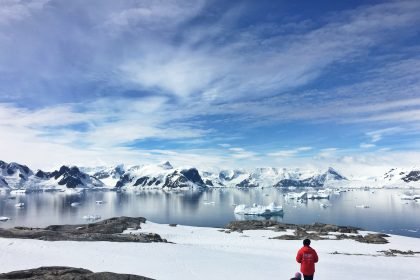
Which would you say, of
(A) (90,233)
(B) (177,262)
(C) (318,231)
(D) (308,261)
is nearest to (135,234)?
(A) (90,233)

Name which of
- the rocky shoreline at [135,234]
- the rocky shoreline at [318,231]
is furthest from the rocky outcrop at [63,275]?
the rocky shoreline at [318,231]

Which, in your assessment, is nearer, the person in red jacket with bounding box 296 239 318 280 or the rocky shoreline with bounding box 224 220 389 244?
the person in red jacket with bounding box 296 239 318 280

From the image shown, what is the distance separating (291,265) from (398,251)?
20612 millimetres

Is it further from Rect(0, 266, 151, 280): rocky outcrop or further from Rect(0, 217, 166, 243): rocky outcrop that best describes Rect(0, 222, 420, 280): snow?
Rect(0, 217, 166, 243): rocky outcrop

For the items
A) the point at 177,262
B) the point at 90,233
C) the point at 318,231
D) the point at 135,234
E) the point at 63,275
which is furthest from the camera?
the point at 318,231

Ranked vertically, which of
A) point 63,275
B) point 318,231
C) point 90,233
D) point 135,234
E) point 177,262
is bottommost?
point 318,231

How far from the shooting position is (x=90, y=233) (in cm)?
4428

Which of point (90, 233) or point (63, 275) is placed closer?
point (63, 275)

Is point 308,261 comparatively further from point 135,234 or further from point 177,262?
point 135,234

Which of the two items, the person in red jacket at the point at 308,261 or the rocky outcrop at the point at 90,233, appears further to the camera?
the rocky outcrop at the point at 90,233

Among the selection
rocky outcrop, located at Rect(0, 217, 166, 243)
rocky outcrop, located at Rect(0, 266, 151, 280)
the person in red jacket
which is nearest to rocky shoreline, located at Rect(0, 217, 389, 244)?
rocky outcrop, located at Rect(0, 217, 166, 243)

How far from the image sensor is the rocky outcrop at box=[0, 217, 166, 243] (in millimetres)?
34284

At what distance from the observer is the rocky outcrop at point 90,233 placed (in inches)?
1350

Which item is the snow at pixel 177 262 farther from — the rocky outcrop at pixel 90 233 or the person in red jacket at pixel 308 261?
the person in red jacket at pixel 308 261
